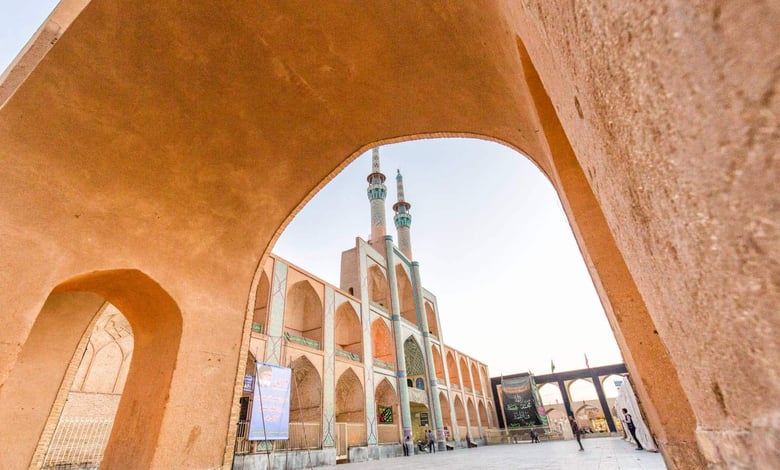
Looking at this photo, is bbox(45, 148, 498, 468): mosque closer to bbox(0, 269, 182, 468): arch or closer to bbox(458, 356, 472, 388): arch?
bbox(458, 356, 472, 388): arch

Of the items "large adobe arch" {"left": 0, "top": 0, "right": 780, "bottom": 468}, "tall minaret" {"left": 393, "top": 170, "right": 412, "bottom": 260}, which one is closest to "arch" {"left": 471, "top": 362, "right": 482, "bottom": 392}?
"tall minaret" {"left": 393, "top": 170, "right": 412, "bottom": 260}

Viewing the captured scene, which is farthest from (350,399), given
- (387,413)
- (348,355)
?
(387,413)

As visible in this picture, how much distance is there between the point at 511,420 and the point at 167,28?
2983 centimetres

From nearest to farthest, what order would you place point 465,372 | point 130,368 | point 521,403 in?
point 130,368, point 521,403, point 465,372

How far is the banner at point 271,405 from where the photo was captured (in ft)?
33.0

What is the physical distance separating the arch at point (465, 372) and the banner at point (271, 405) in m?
19.0

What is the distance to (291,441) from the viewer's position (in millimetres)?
11328

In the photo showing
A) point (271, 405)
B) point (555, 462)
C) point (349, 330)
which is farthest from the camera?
point (349, 330)

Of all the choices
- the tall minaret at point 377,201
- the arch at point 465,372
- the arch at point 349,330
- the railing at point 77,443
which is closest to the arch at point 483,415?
the arch at point 465,372

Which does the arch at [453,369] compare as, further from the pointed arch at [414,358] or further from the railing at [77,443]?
the railing at [77,443]

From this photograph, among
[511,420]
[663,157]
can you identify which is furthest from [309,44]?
[511,420]

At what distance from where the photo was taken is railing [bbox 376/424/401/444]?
52.4 feet

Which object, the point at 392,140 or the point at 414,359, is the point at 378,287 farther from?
the point at 392,140

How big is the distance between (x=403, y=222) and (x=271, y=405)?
19.7m
